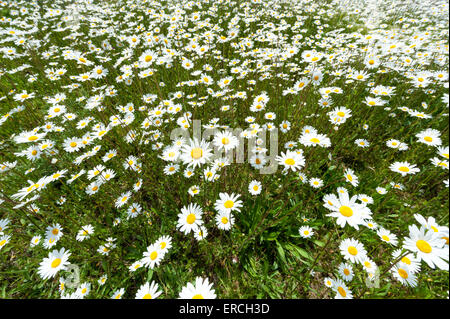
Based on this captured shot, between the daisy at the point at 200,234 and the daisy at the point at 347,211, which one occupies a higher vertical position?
the daisy at the point at 347,211

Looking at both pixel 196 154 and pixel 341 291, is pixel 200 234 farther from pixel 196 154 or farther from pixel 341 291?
pixel 341 291

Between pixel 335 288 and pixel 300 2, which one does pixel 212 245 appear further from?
pixel 300 2

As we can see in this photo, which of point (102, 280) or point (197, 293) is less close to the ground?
point (197, 293)

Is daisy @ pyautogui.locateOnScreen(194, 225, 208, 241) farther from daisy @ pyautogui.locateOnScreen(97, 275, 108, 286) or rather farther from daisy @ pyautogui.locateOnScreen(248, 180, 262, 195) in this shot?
daisy @ pyautogui.locateOnScreen(97, 275, 108, 286)

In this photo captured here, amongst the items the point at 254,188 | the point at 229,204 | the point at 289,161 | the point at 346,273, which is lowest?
the point at 346,273

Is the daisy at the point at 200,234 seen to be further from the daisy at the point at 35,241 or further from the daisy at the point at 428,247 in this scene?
the daisy at the point at 35,241

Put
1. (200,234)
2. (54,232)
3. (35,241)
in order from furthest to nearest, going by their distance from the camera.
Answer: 1. (35,241)
2. (54,232)
3. (200,234)

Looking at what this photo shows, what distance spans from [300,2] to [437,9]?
415cm

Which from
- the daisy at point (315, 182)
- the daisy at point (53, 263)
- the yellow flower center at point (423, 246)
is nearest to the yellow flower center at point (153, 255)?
the daisy at point (53, 263)

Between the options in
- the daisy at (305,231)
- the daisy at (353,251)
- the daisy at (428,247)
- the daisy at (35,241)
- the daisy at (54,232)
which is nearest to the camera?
the daisy at (428,247)

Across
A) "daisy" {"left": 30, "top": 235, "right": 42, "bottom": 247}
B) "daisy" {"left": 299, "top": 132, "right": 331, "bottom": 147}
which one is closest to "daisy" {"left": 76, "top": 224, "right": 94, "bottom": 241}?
"daisy" {"left": 30, "top": 235, "right": 42, "bottom": 247}

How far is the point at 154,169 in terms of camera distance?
10.6 ft

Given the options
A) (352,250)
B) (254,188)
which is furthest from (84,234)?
(352,250)
